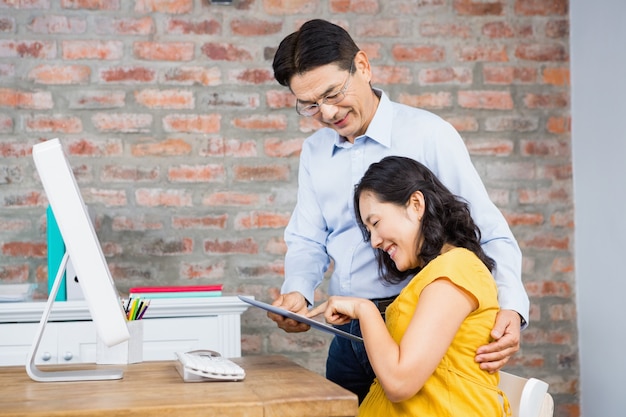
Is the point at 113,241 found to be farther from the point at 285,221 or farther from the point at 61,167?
the point at 61,167

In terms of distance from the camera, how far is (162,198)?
2812 millimetres

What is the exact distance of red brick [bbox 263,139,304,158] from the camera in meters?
2.87

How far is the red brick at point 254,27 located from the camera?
9.44ft

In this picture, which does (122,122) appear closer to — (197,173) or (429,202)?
(197,173)

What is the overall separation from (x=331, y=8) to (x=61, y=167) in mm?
1913

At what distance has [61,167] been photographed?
1.22 m

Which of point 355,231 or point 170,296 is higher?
point 355,231

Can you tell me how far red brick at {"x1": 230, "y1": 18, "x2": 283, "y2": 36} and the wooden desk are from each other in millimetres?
1728

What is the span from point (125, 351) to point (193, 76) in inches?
56.3

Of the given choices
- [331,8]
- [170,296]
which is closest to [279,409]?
[170,296]

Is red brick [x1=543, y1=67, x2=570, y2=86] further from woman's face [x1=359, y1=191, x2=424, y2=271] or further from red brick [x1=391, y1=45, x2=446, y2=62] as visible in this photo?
woman's face [x1=359, y1=191, x2=424, y2=271]

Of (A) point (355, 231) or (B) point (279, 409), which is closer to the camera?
(B) point (279, 409)

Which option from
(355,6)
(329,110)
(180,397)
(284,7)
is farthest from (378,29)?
(180,397)

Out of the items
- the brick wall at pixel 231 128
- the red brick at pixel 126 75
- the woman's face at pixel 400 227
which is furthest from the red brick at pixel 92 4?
the woman's face at pixel 400 227
